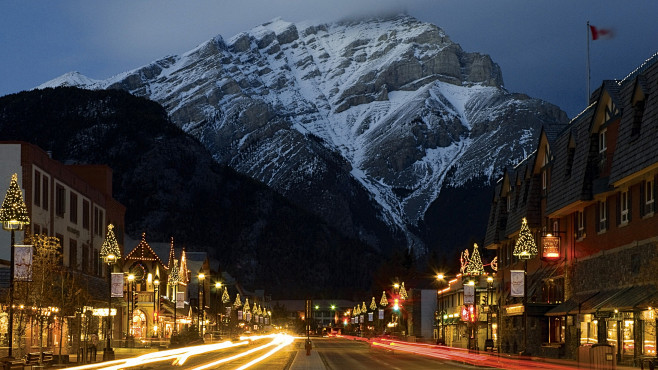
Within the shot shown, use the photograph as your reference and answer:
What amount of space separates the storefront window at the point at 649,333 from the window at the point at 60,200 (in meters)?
45.1

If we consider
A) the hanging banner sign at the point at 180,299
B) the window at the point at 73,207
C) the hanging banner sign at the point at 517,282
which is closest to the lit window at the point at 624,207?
the hanging banner sign at the point at 517,282

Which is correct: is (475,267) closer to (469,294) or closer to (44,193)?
(469,294)

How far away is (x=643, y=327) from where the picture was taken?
153 feet

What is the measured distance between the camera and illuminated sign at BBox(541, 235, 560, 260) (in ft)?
203

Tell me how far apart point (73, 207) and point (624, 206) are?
45.6 m

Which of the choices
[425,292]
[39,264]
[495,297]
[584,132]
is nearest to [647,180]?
[584,132]

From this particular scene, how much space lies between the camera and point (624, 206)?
2042 inches

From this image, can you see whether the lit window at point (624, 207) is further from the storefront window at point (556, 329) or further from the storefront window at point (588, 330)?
the storefront window at point (556, 329)

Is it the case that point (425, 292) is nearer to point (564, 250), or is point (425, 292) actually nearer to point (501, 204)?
point (501, 204)

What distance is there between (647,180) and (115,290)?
3431 cm

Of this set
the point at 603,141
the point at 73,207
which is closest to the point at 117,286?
the point at 73,207

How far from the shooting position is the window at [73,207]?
78438 mm

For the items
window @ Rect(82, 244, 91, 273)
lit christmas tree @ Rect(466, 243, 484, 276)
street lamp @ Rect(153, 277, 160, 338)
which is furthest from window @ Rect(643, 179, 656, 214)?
street lamp @ Rect(153, 277, 160, 338)

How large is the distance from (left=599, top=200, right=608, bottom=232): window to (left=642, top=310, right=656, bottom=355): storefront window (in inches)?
381
